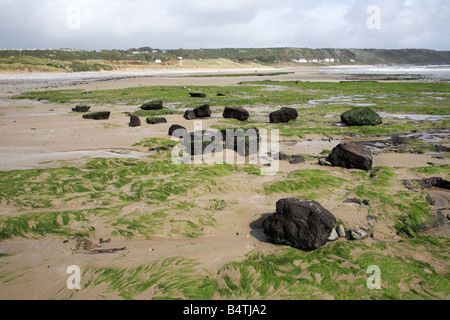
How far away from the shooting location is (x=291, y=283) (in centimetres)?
350

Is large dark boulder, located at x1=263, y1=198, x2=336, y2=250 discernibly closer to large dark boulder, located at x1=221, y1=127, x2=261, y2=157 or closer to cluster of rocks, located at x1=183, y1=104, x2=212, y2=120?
large dark boulder, located at x1=221, y1=127, x2=261, y2=157

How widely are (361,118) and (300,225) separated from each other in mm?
8903

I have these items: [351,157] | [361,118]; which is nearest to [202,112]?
[361,118]

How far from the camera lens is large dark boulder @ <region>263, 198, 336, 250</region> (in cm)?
397

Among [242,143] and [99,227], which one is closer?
[99,227]

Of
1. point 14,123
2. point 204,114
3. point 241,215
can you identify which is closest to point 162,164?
point 241,215

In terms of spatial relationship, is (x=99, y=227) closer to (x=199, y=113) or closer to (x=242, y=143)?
(x=242, y=143)

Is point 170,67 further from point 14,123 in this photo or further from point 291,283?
point 291,283

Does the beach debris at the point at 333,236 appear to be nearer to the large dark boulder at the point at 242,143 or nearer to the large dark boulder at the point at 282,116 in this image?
the large dark boulder at the point at 242,143

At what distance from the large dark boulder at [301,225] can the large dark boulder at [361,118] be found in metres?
8.56

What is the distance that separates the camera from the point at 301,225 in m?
4.01

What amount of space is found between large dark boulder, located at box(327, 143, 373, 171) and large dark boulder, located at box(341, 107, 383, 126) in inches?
185

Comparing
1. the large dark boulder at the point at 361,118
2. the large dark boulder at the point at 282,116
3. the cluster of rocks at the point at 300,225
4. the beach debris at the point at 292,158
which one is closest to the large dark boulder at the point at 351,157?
the beach debris at the point at 292,158

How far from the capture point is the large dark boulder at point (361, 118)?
11.5m
